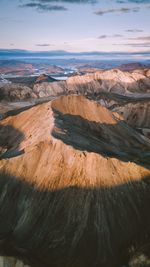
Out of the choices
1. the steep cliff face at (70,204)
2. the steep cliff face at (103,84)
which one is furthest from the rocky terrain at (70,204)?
the steep cliff face at (103,84)

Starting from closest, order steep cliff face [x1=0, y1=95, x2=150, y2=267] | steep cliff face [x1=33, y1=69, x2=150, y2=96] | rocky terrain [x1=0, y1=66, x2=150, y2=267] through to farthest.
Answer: rocky terrain [x1=0, y1=66, x2=150, y2=267]
steep cliff face [x1=0, y1=95, x2=150, y2=267]
steep cliff face [x1=33, y1=69, x2=150, y2=96]

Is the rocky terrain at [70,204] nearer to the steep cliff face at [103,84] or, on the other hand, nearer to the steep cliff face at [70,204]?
the steep cliff face at [70,204]

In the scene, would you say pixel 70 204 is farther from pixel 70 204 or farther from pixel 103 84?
pixel 103 84

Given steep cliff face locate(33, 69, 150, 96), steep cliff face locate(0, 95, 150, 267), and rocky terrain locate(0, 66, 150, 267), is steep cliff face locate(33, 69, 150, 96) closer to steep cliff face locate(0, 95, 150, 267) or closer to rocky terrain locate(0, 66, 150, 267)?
rocky terrain locate(0, 66, 150, 267)

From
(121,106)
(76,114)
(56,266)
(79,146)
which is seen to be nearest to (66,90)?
(121,106)

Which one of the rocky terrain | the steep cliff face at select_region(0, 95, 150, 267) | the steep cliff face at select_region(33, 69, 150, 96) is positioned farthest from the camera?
the steep cliff face at select_region(33, 69, 150, 96)

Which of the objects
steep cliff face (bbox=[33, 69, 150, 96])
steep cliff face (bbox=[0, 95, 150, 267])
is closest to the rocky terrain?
steep cliff face (bbox=[0, 95, 150, 267])

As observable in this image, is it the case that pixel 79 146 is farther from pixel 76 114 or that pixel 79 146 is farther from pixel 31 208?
pixel 76 114

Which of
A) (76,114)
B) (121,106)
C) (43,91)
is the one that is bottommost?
(43,91)
